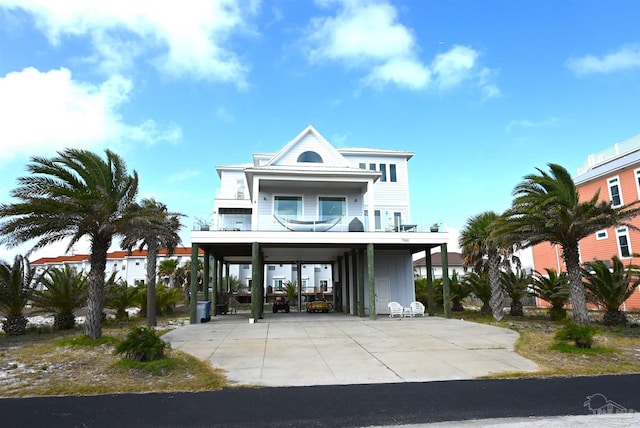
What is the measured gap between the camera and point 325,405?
576 centimetres

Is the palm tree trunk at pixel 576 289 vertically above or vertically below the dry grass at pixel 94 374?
above

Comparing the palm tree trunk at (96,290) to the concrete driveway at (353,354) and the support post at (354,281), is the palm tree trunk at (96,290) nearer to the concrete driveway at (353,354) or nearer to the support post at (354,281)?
the concrete driveway at (353,354)

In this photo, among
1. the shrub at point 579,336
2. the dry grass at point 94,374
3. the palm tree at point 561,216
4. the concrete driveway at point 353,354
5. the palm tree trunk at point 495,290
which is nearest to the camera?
the dry grass at point 94,374

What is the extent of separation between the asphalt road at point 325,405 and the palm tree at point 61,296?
12386 mm

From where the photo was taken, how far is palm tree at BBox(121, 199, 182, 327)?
13.0 metres

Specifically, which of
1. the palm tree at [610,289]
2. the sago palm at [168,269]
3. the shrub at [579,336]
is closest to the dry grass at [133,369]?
the shrub at [579,336]

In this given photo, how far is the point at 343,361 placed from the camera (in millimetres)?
8867

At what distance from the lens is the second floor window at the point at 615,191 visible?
24953 millimetres

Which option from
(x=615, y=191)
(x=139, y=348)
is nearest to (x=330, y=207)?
(x=139, y=348)

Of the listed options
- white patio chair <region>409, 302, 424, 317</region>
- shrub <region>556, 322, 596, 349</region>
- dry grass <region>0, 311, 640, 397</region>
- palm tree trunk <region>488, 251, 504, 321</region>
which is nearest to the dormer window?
white patio chair <region>409, 302, 424, 317</region>

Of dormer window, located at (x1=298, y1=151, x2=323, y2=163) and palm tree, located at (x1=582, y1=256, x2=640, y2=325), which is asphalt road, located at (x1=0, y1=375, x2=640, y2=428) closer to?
palm tree, located at (x1=582, y1=256, x2=640, y2=325)

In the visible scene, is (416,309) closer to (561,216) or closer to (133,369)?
(561,216)

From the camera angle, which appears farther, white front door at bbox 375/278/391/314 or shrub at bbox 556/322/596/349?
white front door at bbox 375/278/391/314

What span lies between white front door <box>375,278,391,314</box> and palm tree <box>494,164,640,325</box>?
30.8 feet
